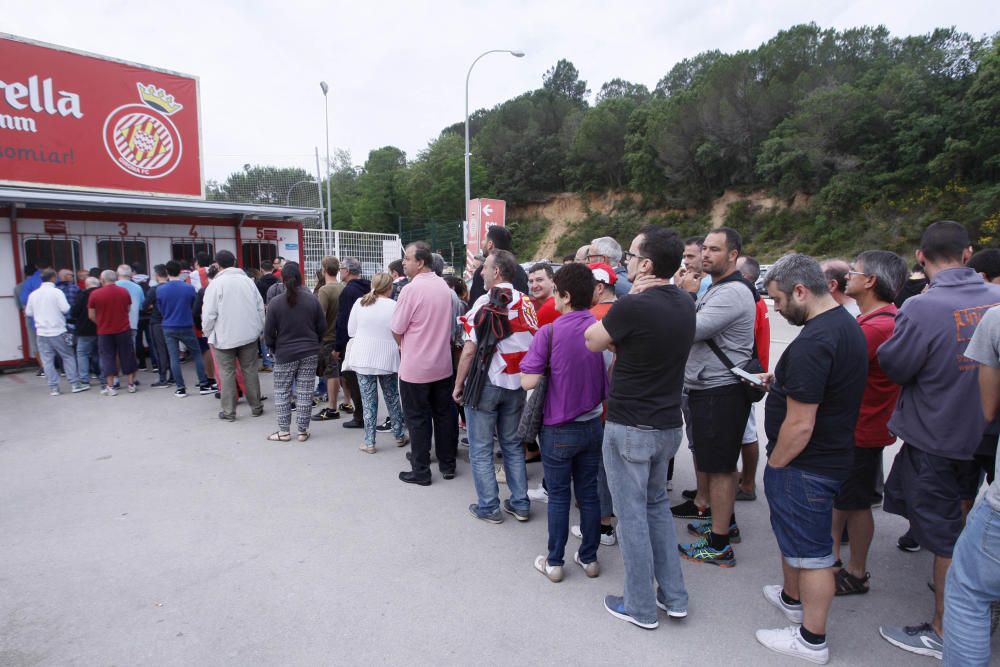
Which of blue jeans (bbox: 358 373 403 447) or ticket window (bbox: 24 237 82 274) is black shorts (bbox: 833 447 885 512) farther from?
ticket window (bbox: 24 237 82 274)

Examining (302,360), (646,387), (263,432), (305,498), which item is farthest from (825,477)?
(263,432)

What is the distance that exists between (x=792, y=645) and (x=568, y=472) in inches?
53.4

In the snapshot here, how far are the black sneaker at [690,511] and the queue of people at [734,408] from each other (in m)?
0.01

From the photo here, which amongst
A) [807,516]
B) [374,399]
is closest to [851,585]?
[807,516]

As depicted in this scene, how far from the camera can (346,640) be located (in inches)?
112

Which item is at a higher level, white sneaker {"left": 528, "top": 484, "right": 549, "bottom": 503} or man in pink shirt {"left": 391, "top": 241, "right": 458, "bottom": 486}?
man in pink shirt {"left": 391, "top": 241, "right": 458, "bottom": 486}

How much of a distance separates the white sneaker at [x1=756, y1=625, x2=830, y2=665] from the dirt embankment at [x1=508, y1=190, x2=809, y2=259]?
122 feet

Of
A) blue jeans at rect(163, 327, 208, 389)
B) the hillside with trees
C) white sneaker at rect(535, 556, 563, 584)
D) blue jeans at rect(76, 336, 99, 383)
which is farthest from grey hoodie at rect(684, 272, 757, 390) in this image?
the hillside with trees

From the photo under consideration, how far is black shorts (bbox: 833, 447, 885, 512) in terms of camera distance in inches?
122

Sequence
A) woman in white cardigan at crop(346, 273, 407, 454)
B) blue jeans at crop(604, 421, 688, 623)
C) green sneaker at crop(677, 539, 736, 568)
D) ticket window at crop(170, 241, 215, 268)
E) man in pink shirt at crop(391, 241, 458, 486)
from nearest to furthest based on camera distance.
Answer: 1. blue jeans at crop(604, 421, 688, 623)
2. green sneaker at crop(677, 539, 736, 568)
3. man in pink shirt at crop(391, 241, 458, 486)
4. woman in white cardigan at crop(346, 273, 407, 454)
5. ticket window at crop(170, 241, 215, 268)

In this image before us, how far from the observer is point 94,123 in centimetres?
1150

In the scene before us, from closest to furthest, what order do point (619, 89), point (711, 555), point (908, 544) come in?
1. point (711, 555)
2. point (908, 544)
3. point (619, 89)

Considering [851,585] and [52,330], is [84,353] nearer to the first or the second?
[52,330]

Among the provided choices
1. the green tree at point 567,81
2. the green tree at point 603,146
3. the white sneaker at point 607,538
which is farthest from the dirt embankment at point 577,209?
the white sneaker at point 607,538
